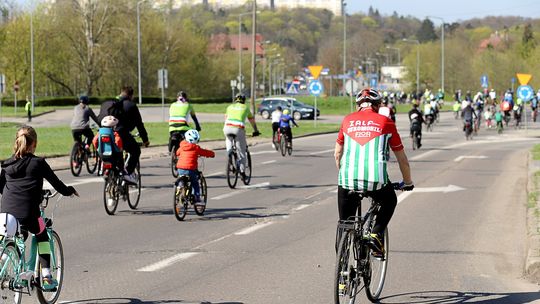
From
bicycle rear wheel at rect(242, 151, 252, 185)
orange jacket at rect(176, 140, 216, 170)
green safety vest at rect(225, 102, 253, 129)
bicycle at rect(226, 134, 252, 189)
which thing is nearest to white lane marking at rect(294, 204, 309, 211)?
orange jacket at rect(176, 140, 216, 170)

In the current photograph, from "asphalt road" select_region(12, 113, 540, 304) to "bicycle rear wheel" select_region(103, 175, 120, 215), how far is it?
19cm

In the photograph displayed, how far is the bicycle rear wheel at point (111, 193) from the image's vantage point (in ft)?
46.1

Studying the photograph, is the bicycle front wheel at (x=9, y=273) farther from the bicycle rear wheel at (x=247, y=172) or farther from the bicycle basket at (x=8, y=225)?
the bicycle rear wheel at (x=247, y=172)

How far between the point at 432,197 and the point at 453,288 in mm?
8617

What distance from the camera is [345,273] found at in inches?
277

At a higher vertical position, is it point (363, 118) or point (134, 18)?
point (134, 18)

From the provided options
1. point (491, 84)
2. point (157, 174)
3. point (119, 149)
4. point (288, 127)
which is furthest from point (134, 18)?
point (119, 149)

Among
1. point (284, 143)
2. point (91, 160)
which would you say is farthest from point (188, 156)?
point (284, 143)

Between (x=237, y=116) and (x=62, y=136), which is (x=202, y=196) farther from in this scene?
(x=62, y=136)

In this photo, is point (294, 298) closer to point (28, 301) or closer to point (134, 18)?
point (28, 301)

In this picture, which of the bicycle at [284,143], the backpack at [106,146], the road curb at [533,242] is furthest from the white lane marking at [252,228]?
the bicycle at [284,143]

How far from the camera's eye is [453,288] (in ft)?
28.6

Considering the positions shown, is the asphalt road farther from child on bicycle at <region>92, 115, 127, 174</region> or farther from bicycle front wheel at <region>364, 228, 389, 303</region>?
child on bicycle at <region>92, 115, 127, 174</region>

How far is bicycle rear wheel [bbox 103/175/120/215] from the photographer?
14.1m
